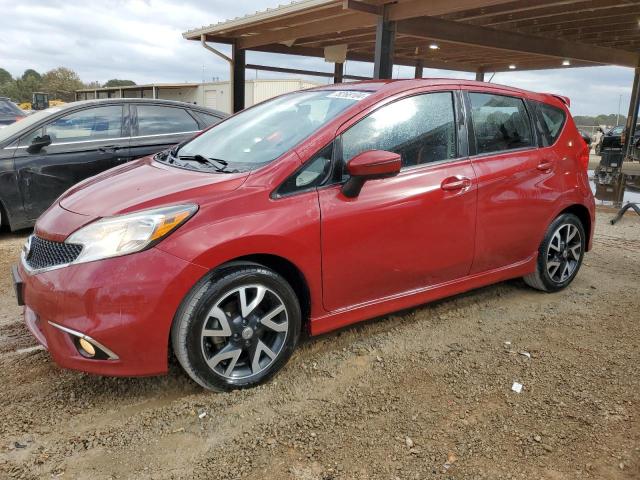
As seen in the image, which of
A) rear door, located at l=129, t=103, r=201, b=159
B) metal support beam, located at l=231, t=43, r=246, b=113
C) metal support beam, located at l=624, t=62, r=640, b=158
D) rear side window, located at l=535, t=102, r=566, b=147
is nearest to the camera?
rear side window, located at l=535, t=102, r=566, b=147

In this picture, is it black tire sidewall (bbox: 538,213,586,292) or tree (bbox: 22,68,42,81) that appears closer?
black tire sidewall (bbox: 538,213,586,292)

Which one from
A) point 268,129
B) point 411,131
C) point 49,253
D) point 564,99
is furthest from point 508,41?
point 49,253

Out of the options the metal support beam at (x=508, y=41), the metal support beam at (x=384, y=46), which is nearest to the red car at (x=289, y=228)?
the metal support beam at (x=384, y=46)

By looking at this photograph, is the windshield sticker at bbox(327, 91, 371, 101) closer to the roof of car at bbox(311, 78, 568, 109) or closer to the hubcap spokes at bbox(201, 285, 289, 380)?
the roof of car at bbox(311, 78, 568, 109)

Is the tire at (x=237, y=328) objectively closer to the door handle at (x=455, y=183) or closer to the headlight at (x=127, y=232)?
the headlight at (x=127, y=232)

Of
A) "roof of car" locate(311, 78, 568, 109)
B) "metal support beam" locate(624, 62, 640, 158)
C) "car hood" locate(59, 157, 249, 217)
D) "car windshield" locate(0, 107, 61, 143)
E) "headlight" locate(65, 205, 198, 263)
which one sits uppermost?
"metal support beam" locate(624, 62, 640, 158)

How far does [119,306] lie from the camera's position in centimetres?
228

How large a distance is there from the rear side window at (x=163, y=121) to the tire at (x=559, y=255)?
4.38 meters

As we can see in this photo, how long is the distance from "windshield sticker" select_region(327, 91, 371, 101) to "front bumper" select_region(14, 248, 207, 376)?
146cm

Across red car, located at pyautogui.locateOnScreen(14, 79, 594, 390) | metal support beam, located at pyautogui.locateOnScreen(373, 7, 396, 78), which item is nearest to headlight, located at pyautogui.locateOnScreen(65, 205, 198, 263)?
red car, located at pyautogui.locateOnScreen(14, 79, 594, 390)

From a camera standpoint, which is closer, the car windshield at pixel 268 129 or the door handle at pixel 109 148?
the car windshield at pixel 268 129

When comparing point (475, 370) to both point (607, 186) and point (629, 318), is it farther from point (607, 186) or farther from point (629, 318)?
point (607, 186)

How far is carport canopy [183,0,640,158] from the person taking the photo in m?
8.92

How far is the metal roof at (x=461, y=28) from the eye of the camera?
8820mm
